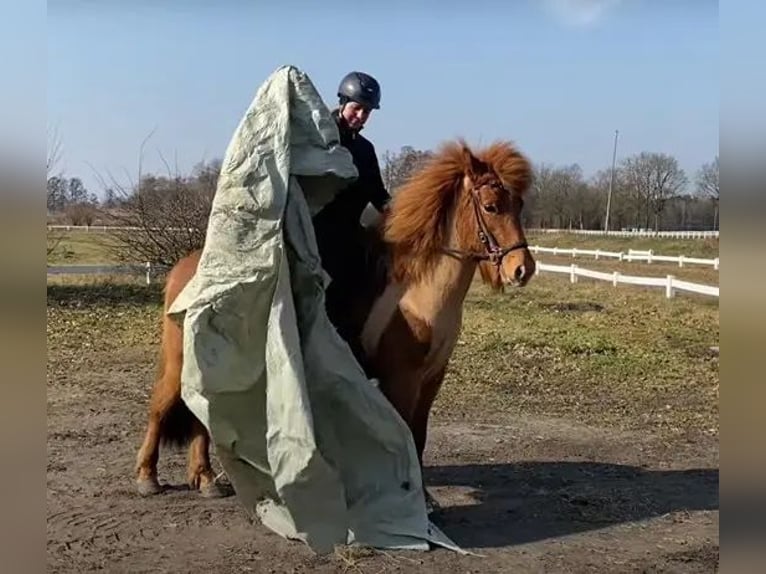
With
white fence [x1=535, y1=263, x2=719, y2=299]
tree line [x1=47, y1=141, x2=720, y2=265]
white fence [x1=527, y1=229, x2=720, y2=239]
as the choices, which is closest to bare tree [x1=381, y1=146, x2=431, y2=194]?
tree line [x1=47, y1=141, x2=720, y2=265]

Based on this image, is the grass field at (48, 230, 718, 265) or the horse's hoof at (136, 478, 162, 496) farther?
the grass field at (48, 230, 718, 265)

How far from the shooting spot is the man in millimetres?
5121

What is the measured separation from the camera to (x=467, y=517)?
5.49m

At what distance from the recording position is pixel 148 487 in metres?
5.80

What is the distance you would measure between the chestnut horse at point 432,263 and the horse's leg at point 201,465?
1.39 meters

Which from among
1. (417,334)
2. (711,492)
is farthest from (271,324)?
(711,492)

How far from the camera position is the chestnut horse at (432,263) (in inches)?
196

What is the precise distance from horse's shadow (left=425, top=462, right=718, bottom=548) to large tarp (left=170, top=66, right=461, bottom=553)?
0.60 metres

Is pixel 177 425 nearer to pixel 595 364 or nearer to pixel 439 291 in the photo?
pixel 439 291

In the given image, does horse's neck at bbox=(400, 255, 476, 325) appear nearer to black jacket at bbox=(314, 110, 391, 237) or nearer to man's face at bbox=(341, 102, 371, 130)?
black jacket at bbox=(314, 110, 391, 237)

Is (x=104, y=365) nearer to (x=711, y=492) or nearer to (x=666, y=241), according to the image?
(x=711, y=492)

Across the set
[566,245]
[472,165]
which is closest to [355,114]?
[472,165]

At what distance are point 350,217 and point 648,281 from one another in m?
16.9
